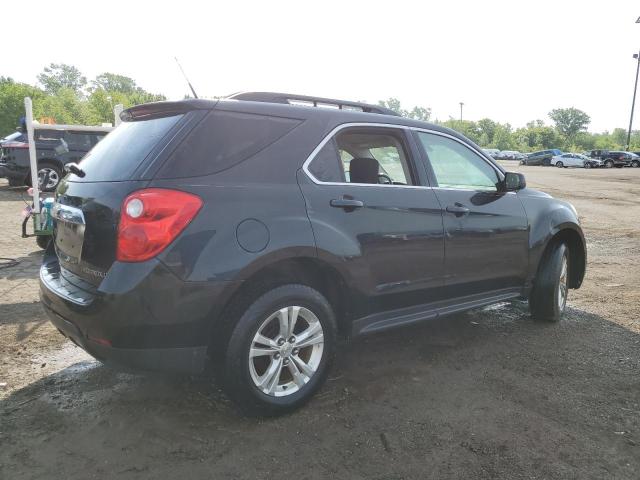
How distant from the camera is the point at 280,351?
2.86 m

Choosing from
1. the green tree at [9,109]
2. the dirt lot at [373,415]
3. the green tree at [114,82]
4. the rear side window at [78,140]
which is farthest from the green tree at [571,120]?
the dirt lot at [373,415]

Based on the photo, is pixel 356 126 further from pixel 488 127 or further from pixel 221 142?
pixel 488 127

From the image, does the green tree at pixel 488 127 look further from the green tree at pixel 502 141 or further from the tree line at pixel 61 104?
the tree line at pixel 61 104

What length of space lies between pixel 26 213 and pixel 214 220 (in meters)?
5.77

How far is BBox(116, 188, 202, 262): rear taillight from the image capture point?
245cm

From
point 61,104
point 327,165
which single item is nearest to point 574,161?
point 327,165

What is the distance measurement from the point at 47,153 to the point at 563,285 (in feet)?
45.0

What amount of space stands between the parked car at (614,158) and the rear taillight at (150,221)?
5417cm

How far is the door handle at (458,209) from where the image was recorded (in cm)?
369

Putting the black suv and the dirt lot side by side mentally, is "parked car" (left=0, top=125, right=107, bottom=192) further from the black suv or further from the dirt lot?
the black suv

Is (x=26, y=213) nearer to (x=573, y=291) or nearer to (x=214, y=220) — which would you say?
(x=214, y=220)

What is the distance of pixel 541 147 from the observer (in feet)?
305

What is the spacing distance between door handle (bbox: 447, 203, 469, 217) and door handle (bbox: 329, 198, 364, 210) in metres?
0.86

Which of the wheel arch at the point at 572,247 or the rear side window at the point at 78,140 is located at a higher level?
the rear side window at the point at 78,140
